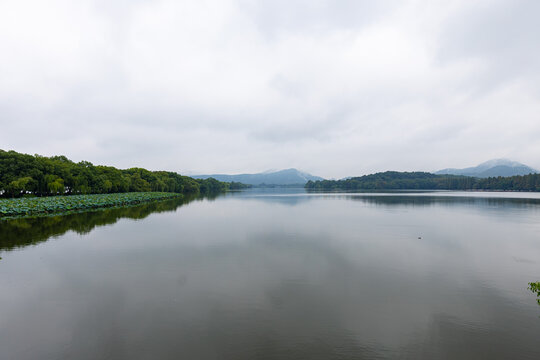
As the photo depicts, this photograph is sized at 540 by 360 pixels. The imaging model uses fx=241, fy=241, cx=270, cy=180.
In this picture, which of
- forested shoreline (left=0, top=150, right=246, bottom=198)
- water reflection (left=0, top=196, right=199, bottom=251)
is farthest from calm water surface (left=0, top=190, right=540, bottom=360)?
forested shoreline (left=0, top=150, right=246, bottom=198)

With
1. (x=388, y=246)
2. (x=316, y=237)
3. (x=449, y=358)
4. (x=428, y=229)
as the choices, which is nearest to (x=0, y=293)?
(x=449, y=358)

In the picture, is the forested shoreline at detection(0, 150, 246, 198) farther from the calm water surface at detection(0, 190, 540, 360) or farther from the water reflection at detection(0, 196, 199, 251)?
the calm water surface at detection(0, 190, 540, 360)

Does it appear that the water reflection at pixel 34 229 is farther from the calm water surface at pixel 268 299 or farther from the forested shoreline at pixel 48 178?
the forested shoreline at pixel 48 178

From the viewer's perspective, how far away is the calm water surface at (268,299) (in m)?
6.80

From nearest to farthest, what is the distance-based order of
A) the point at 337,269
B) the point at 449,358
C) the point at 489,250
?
the point at 449,358 < the point at 337,269 < the point at 489,250

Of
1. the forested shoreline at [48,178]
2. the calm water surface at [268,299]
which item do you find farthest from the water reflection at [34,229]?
the forested shoreline at [48,178]

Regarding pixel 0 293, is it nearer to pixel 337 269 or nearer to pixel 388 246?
pixel 337 269

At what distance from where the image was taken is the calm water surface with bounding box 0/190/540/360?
22.3 ft

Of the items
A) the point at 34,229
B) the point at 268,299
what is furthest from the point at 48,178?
the point at 268,299

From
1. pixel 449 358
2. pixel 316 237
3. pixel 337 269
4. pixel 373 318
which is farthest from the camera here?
pixel 316 237

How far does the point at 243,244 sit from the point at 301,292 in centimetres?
929

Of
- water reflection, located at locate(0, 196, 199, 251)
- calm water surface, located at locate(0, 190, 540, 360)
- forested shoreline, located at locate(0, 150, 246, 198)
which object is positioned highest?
forested shoreline, located at locate(0, 150, 246, 198)

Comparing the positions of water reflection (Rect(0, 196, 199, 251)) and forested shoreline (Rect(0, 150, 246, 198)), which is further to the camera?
forested shoreline (Rect(0, 150, 246, 198))

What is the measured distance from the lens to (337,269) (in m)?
13.1
